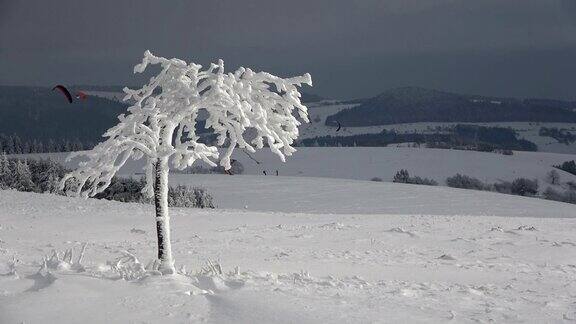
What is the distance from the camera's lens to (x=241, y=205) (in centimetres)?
6006

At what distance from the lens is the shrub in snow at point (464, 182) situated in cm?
11771

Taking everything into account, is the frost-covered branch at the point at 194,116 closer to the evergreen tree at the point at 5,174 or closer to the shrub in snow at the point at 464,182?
the evergreen tree at the point at 5,174

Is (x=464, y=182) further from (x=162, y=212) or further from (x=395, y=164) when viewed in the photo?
(x=162, y=212)

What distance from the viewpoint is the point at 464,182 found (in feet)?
402

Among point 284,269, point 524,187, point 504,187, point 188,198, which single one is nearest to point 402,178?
point 504,187

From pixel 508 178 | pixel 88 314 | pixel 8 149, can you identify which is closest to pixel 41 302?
pixel 88 314

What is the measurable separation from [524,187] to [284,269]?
382ft

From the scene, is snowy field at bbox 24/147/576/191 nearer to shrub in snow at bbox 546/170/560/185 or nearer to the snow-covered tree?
shrub in snow at bbox 546/170/560/185

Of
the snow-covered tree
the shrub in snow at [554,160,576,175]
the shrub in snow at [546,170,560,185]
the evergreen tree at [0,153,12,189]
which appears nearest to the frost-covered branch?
the snow-covered tree

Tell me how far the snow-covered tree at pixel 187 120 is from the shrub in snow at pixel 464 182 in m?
111

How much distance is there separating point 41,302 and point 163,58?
19.2 feet

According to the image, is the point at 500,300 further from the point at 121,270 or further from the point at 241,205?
the point at 241,205

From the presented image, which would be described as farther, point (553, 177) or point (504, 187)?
point (553, 177)

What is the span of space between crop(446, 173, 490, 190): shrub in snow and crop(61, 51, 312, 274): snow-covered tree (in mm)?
111044
